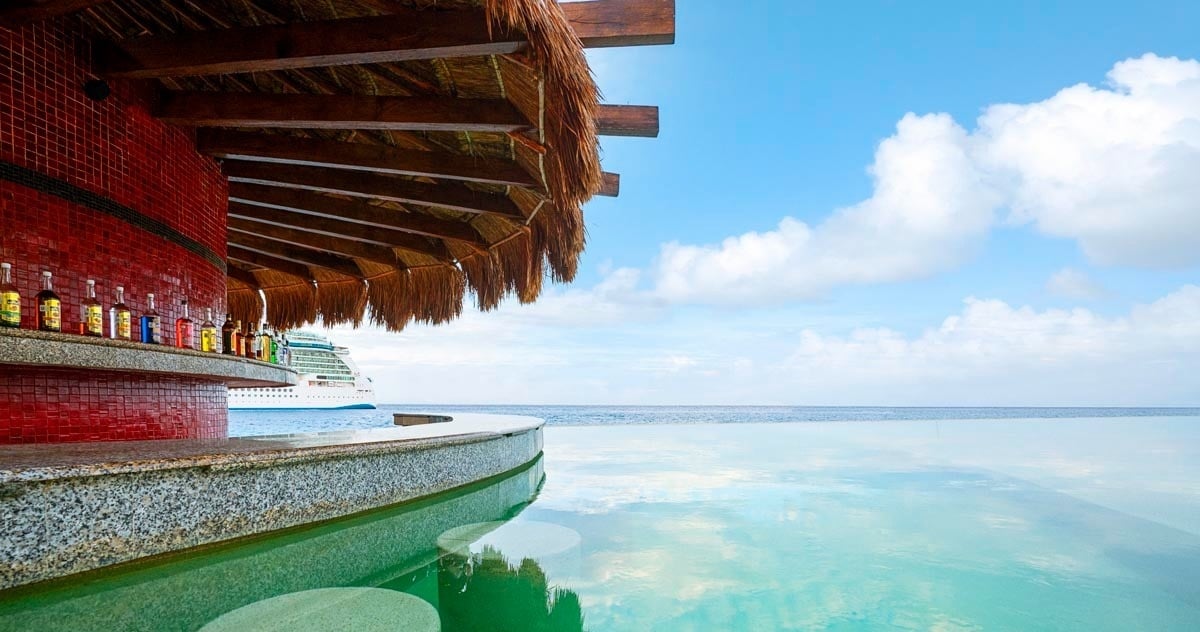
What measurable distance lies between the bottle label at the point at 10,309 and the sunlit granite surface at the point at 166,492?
1.60 feet

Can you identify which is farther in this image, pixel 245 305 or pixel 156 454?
pixel 245 305

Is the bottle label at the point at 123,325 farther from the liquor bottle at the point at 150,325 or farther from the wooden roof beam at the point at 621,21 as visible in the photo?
the wooden roof beam at the point at 621,21

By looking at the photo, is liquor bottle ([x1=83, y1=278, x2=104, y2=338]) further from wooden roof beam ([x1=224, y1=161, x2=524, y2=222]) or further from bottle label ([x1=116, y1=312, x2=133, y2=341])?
wooden roof beam ([x1=224, y1=161, x2=524, y2=222])

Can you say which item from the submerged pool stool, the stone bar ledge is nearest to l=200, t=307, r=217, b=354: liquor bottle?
the stone bar ledge

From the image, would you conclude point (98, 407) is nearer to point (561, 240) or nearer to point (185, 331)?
point (185, 331)

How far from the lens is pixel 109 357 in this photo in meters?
2.83

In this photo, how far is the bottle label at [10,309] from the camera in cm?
253

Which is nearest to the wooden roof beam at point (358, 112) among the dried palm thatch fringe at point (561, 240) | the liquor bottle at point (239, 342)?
the dried palm thatch fringe at point (561, 240)

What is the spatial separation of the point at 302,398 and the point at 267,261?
22.5 m

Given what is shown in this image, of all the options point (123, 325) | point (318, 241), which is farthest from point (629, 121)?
point (318, 241)

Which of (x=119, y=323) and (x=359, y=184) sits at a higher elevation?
(x=359, y=184)

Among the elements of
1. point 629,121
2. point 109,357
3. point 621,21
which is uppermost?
point 621,21

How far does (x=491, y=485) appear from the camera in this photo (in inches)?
190

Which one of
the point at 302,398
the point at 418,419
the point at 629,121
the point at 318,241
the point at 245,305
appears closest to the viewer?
the point at 629,121
